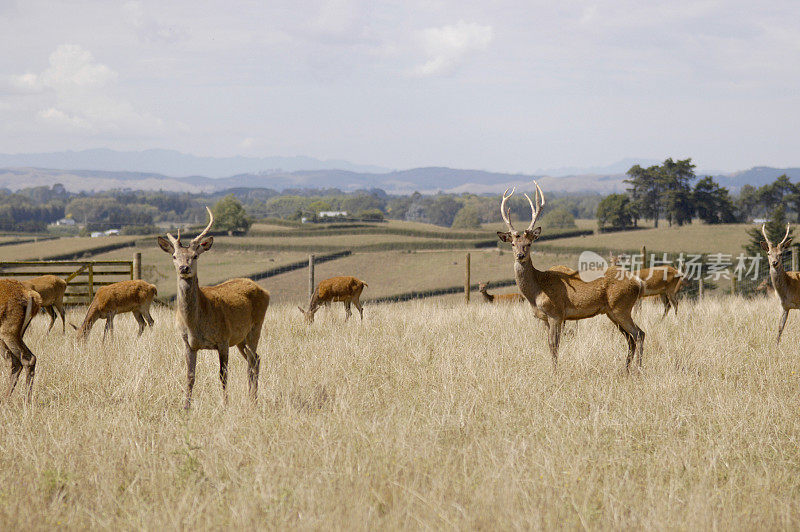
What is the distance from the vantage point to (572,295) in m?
8.85

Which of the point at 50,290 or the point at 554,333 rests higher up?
the point at 554,333

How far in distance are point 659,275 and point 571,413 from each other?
378 inches

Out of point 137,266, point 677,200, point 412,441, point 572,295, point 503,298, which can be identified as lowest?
point 503,298

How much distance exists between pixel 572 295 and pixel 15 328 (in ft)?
20.7

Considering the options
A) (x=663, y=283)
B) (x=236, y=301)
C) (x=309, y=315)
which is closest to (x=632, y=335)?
(x=236, y=301)

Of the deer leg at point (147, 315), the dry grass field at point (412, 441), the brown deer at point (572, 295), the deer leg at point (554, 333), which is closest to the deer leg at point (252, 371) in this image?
the dry grass field at point (412, 441)

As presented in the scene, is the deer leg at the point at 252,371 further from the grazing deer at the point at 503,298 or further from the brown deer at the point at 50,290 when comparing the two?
the grazing deer at the point at 503,298

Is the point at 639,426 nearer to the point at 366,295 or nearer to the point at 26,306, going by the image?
the point at 26,306

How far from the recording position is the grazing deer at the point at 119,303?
11859mm

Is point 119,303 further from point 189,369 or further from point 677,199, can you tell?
point 677,199

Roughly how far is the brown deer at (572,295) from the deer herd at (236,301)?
1cm

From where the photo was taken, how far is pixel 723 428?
6.06m

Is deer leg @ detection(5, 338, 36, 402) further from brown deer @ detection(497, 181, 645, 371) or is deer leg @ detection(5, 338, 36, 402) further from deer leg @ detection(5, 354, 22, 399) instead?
brown deer @ detection(497, 181, 645, 371)

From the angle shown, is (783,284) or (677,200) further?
(677,200)
